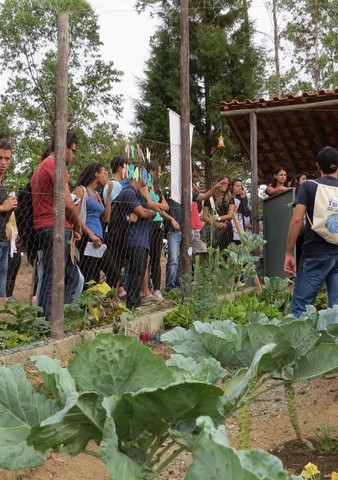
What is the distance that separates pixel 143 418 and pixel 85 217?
5342 millimetres

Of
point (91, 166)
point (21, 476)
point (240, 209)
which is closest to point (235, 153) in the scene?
point (240, 209)

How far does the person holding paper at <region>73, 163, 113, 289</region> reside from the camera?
7.27 metres

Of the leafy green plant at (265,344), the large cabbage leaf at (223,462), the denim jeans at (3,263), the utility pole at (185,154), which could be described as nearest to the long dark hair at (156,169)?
the utility pole at (185,154)

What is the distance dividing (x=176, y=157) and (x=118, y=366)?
6705mm

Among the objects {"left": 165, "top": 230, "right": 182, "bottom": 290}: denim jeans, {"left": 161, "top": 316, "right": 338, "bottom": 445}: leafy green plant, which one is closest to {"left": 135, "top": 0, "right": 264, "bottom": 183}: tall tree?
{"left": 165, "top": 230, "right": 182, "bottom": 290}: denim jeans

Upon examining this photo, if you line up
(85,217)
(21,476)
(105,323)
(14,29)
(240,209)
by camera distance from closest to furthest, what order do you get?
(21,476), (105,323), (85,217), (240,209), (14,29)

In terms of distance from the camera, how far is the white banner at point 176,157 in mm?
8648

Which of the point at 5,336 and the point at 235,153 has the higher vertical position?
the point at 235,153

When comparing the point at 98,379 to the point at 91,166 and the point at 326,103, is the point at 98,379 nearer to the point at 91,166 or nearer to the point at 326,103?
the point at 91,166

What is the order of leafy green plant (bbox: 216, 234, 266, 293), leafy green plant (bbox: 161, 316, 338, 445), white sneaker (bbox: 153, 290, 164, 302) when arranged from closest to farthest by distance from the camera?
leafy green plant (bbox: 161, 316, 338, 445) < leafy green plant (bbox: 216, 234, 266, 293) < white sneaker (bbox: 153, 290, 164, 302)

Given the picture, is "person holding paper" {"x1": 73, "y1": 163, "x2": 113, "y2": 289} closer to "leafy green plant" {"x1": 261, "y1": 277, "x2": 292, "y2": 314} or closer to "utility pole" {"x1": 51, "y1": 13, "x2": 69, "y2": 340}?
"utility pole" {"x1": 51, "y1": 13, "x2": 69, "y2": 340}

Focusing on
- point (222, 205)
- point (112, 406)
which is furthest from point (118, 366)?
point (222, 205)

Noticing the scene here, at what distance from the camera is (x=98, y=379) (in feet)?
7.04

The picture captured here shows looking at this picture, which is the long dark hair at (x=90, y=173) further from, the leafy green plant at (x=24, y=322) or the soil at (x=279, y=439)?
the soil at (x=279, y=439)
